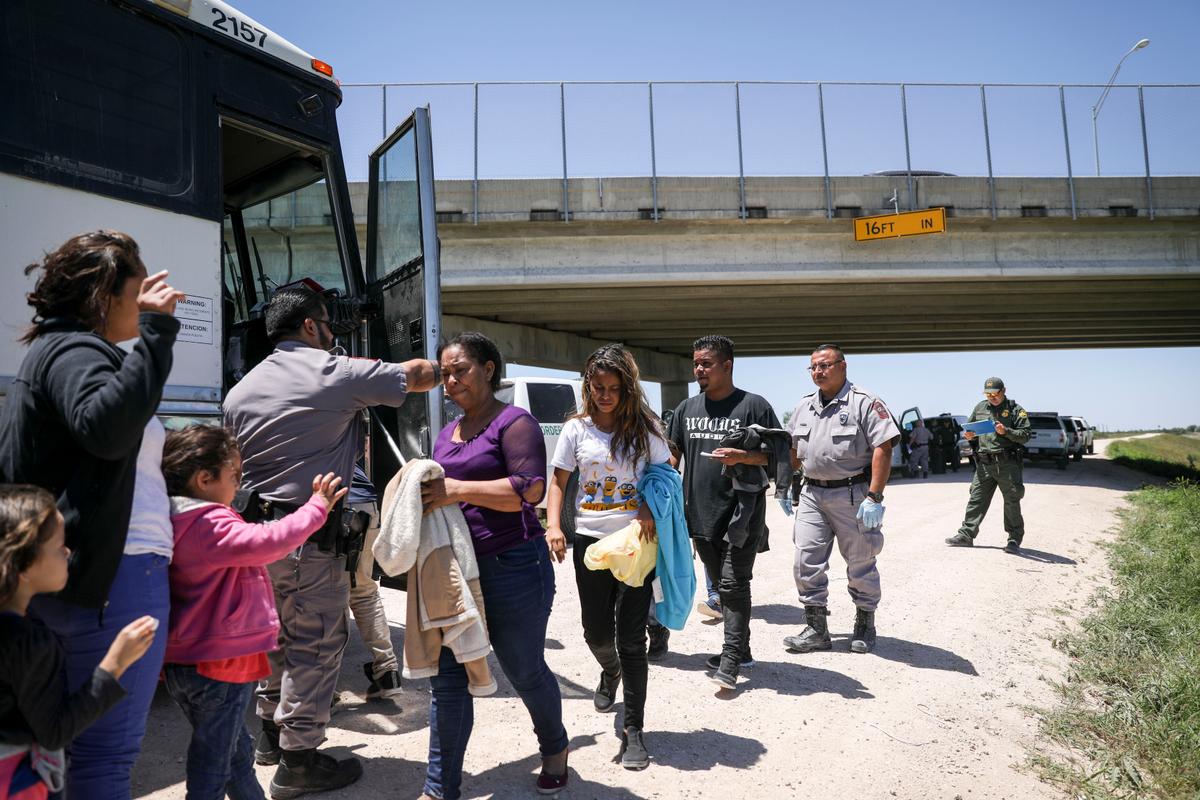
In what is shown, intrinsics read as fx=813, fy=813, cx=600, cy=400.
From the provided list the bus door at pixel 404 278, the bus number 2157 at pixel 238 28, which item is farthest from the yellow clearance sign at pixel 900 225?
the bus number 2157 at pixel 238 28

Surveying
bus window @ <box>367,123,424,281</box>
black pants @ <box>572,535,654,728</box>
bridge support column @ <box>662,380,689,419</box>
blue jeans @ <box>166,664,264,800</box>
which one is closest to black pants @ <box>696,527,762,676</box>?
black pants @ <box>572,535,654,728</box>

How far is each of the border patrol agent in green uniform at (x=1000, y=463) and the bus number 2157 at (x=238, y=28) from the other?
881 cm

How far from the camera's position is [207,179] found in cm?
415

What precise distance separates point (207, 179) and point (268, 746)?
111 inches

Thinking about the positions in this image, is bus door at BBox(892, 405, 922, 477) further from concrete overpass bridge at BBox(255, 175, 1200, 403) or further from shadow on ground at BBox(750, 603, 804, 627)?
shadow on ground at BBox(750, 603, 804, 627)

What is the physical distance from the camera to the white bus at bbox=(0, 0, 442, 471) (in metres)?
3.49

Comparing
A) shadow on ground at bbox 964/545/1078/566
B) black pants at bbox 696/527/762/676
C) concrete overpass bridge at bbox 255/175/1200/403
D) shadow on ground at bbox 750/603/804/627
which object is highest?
concrete overpass bridge at bbox 255/175/1200/403

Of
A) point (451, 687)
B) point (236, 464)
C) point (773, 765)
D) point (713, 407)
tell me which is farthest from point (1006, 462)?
point (236, 464)

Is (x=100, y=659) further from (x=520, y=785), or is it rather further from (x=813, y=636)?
(x=813, y=636)

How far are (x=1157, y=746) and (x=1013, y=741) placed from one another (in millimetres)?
638

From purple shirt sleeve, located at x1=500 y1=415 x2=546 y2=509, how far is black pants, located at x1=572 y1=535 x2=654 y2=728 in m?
0.81

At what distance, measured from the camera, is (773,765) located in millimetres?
3926

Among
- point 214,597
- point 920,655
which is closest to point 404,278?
point 214,597

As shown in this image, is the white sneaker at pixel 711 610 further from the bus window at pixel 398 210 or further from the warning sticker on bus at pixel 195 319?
the warning sticker on bus at pixel 195 319
